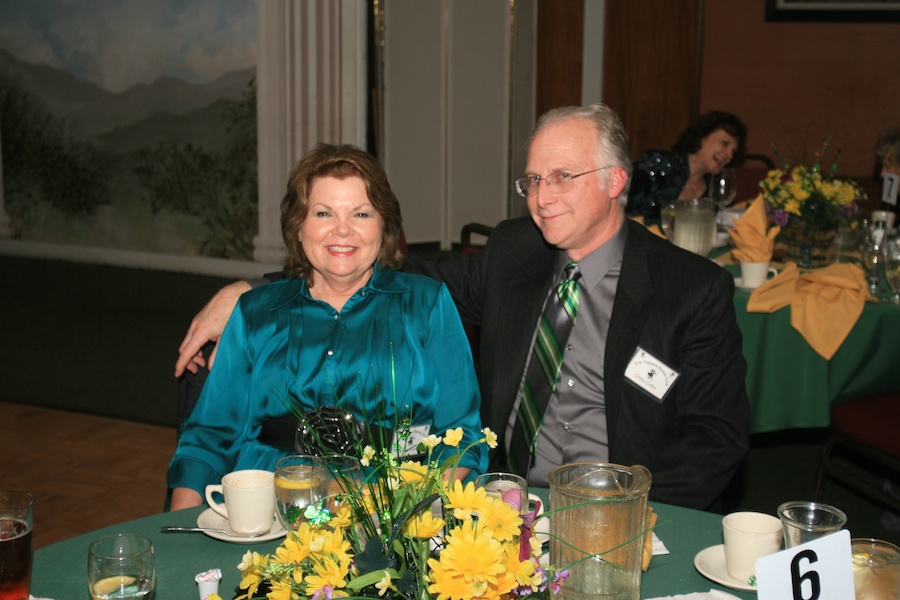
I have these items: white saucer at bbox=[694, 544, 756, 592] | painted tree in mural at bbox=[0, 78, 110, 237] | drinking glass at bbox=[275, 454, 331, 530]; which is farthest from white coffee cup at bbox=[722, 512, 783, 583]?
painted tree in mural at bbox=[0, 78, 110, 237]

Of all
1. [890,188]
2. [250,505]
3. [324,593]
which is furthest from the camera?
[890,188]

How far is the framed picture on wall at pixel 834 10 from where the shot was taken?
706 cm

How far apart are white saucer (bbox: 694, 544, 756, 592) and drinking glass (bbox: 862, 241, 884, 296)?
2274mm

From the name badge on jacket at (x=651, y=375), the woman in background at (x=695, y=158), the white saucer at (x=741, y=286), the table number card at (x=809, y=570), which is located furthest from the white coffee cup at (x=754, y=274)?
the table number card at (x=809, y=570)

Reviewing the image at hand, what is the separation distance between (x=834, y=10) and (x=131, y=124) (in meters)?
5.87

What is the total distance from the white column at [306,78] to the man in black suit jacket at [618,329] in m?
5.31

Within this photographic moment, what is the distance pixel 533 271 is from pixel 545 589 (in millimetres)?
1498

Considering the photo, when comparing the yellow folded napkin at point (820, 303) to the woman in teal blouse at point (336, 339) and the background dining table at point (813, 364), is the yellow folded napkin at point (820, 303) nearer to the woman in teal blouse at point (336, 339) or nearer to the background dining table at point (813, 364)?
the background dining table at point (813, 364)

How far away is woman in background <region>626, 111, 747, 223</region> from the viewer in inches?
178

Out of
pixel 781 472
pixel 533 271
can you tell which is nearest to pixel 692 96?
pixel 781 472

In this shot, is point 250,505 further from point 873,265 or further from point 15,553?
point 873,265

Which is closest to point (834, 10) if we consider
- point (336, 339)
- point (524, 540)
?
point (336, 339)

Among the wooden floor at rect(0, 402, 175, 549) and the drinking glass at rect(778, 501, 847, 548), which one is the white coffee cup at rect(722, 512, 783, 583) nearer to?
the drinking glass at rect(778, 501, 847, 548)

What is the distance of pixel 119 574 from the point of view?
48.2 inches
